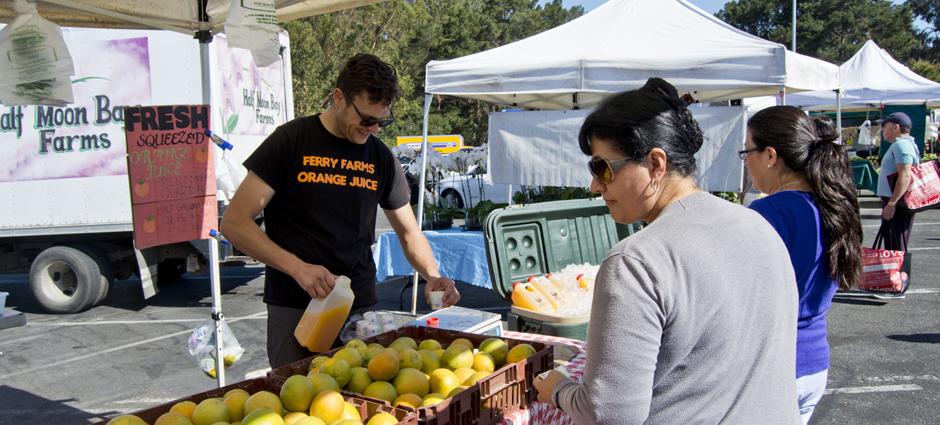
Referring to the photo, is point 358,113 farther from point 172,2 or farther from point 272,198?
point 172,2

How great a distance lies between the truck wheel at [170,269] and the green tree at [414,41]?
15.6m

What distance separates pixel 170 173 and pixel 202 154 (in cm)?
19

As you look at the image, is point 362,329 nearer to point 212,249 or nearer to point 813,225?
point 212,249

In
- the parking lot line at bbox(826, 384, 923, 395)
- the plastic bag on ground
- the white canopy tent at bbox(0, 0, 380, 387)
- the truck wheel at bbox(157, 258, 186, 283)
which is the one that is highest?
the white canopy tent at bbox(0, 0, 380, 387)

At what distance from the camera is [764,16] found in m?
55.8

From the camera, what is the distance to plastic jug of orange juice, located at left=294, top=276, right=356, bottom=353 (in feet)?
7.73

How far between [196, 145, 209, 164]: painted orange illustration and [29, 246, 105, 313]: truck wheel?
478cm

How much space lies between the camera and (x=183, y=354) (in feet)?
19.4

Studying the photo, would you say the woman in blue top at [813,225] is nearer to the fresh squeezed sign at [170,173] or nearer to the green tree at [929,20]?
the fresh squeezed sign at [170,173]

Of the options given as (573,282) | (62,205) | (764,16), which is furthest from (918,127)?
(764,16)

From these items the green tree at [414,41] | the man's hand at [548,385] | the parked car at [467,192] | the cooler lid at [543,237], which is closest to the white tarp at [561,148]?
the cooler lid at [543,237]

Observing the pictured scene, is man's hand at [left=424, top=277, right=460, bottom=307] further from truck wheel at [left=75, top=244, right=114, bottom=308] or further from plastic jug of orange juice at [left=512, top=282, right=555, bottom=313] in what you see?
truck wheel at [left=75, top=244, right=114, bottom=308]

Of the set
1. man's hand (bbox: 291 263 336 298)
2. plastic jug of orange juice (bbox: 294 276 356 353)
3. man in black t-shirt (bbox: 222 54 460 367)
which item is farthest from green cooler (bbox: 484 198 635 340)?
man's hand (bbox: 291 263 336 298)

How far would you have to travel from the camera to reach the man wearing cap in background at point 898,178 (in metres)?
6.59
